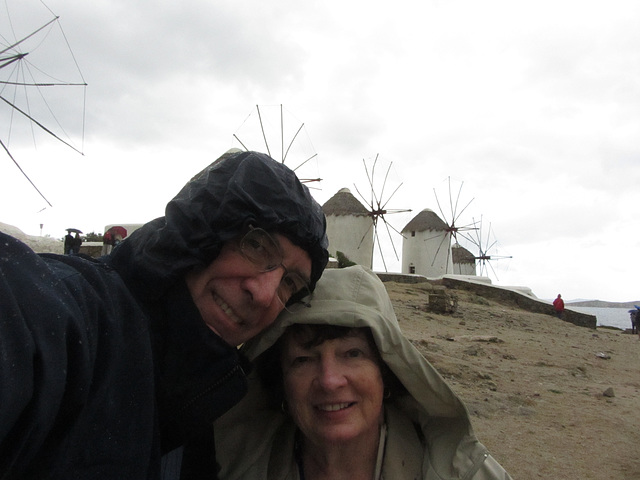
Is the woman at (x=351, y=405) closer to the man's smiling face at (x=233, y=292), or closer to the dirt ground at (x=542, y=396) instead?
the man's smiling face at (x=233, y=292)

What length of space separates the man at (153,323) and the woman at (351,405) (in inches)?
8.1

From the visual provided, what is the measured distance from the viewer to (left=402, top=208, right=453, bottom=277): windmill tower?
117ft

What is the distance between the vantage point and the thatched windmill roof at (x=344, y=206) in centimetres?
3089

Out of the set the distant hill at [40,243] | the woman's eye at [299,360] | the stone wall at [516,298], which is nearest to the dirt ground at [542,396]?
the woman's eye at [299,360]

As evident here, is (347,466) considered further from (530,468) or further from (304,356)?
(530,468)

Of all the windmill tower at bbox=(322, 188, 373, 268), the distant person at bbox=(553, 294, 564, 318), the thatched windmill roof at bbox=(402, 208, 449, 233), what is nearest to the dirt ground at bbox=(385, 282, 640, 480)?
the distant person at bbox=(553, 294, 564, 318)

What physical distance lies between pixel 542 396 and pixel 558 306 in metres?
15.4

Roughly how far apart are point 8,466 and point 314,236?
1112mm

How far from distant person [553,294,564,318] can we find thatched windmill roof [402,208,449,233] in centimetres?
1655

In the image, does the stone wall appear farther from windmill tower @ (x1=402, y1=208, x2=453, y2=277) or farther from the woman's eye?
the woman's eye

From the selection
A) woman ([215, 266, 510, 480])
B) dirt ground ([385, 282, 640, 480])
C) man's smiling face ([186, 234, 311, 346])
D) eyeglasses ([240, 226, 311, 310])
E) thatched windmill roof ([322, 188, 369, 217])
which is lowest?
dirt ground ([385, 282, 640, 480])

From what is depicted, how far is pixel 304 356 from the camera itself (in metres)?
2.02

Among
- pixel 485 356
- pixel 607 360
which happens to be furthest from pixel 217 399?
pixel 607 360

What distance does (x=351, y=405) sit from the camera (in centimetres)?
195
